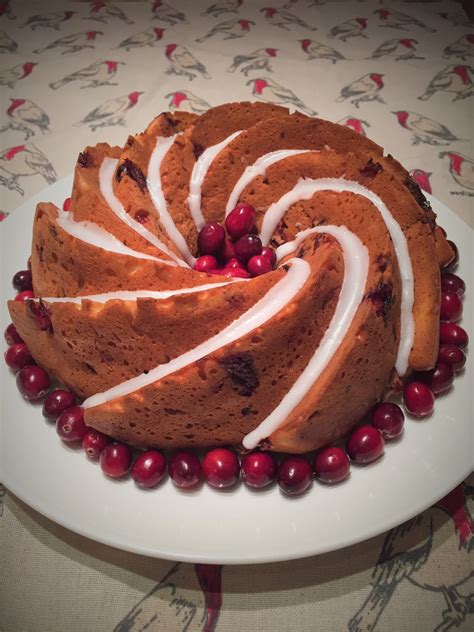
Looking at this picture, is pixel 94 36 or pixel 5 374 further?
pixel 94 36

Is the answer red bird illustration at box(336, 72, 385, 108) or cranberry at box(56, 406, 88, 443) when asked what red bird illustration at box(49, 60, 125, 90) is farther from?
cranberry at box(56, 406, 88, 443)

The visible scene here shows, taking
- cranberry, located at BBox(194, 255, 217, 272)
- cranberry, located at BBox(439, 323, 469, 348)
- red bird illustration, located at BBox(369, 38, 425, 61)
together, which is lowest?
cranberry, located at BBox(194, 255, 217, 272)

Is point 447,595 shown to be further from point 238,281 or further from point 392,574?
point 238,281

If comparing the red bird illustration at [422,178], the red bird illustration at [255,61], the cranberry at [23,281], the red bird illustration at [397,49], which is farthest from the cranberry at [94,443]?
the red bird illustration at [397,49]

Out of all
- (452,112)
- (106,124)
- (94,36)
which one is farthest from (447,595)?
(94,36)

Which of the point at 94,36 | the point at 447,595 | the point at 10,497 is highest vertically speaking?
the point at 94,36

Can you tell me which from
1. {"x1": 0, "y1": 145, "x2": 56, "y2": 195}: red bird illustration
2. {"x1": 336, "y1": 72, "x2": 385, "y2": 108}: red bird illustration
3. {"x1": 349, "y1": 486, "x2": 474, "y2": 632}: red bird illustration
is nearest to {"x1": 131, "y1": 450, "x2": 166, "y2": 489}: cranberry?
{"x1": 349, "y1": 486, "x2": 474, "y2": 632}: red bird illustration
